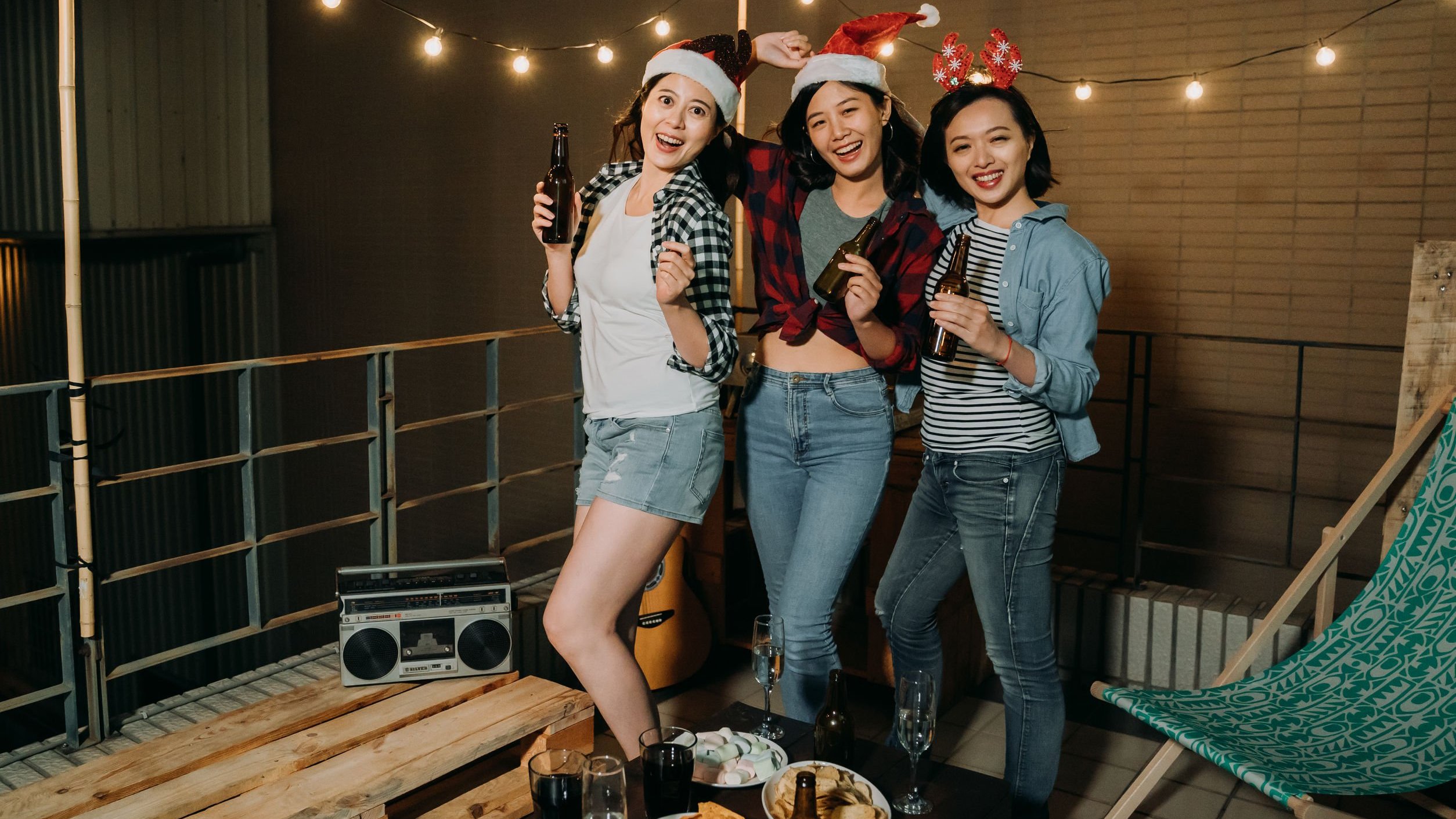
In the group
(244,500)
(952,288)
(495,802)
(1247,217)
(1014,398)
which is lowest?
(495,802)

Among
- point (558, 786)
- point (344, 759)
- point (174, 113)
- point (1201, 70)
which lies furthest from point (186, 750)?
point (174, 113)

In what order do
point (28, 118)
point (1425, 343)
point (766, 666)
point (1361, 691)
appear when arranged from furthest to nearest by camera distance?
point (28, 118) < point (1425, 343) < point (1361, 691) < point (766, 666)

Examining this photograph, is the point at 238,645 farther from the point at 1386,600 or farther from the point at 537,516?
the point at 1386,600

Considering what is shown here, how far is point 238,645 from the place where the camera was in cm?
861

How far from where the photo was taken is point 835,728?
1.91m

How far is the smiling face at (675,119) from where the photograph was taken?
216 centimetres

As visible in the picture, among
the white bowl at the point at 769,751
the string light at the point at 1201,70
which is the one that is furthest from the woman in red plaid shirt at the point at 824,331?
the string light at the point at 1201,70

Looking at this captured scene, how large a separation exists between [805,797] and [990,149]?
1238 mm

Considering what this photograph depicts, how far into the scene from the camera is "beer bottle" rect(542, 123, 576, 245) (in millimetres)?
2248

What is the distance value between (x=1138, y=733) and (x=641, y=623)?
57.8 inches

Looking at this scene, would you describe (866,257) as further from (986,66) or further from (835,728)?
(835,728)

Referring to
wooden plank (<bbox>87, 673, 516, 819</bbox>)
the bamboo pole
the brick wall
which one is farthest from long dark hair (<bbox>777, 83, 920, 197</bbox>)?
the brick wall

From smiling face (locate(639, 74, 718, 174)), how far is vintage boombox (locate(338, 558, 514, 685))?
1.06 m

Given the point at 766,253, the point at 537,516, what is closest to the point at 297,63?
the point at 537,516
